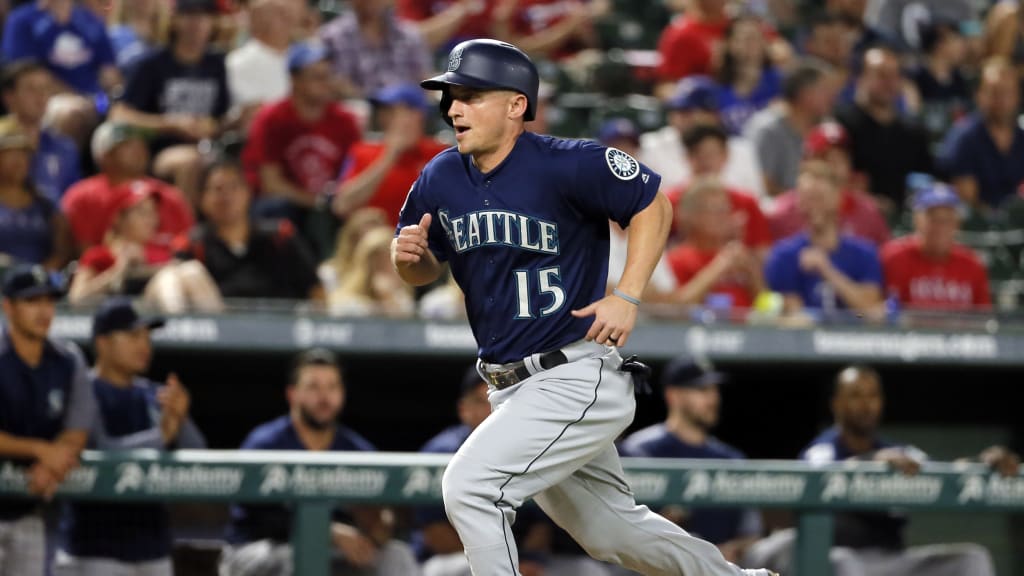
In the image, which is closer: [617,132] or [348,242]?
[348,242]

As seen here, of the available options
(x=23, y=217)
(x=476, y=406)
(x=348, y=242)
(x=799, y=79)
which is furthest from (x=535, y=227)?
(x=799, y=79)

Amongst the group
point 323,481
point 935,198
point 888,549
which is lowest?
point 888,549

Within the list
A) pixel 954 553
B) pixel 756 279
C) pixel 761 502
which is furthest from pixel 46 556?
pixel 756 279

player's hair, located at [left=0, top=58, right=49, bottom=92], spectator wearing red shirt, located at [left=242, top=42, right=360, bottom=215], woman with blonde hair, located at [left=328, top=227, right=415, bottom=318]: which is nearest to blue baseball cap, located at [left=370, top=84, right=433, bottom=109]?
spectator wearing red shirt, located at [left=242, top=42, right=360, bottom=215]

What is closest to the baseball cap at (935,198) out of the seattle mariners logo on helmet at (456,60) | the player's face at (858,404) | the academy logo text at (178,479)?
the player's face at (858,404)

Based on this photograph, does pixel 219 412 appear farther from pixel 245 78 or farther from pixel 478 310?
pixel 478 310

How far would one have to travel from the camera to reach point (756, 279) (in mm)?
7719

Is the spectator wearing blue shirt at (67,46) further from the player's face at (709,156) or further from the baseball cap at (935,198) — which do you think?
the baseball cap at (935,198)

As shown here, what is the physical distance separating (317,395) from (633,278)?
2.50 m

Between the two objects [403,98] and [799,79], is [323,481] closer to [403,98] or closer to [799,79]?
[403,98]

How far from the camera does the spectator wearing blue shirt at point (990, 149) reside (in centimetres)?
984

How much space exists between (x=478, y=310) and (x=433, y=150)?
4.10m

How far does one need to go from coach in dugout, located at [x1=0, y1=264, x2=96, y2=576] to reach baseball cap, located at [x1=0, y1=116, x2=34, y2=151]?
1.70 metres

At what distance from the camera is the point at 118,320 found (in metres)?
5.92
